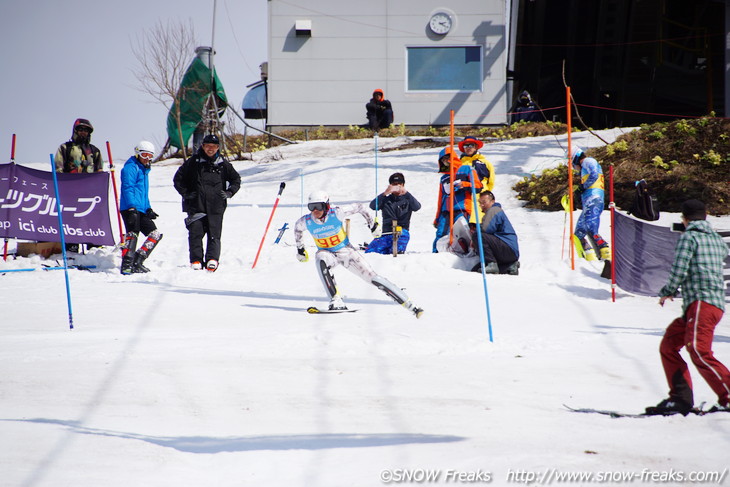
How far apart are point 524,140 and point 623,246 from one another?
40.5 ft

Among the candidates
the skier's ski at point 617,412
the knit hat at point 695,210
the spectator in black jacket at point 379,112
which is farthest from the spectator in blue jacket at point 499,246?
the spectator in black jacket at point 379,112

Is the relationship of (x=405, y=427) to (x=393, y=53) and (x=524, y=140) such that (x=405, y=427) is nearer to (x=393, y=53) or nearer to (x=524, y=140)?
(x=524, y=140)

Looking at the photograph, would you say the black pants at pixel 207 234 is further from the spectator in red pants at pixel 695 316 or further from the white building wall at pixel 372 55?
the white building wall at pixel 372 55

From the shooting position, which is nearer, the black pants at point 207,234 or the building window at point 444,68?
the black pants at point 207,234

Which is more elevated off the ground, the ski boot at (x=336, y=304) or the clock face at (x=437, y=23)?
the clock face at (x=437, y=23)

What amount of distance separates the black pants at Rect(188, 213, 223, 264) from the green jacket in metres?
7.00

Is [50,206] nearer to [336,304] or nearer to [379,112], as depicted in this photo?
[336,304]

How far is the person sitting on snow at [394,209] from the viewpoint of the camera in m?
12.4

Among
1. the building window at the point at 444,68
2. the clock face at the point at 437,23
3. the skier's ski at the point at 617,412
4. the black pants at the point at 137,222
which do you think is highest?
the clock face at the point at 437,23

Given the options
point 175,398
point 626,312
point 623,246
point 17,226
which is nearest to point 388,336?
point 175,398

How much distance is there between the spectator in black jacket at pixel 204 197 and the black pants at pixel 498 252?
3.74m

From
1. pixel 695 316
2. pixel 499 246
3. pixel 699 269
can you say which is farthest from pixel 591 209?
pixel 695 316

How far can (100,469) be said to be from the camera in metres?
3.89

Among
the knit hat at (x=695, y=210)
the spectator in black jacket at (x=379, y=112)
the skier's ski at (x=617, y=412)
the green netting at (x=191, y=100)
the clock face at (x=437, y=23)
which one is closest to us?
the skier's ski at (x=617, y=412)
